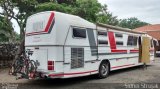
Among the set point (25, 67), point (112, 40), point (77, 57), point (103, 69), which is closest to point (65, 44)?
point (77, 57)

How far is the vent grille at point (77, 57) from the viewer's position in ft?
30.4

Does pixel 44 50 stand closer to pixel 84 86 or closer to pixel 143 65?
pixel 84 86

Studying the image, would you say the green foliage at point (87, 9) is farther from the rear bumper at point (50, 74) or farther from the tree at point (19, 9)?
the rear bumper at point (50, 74)

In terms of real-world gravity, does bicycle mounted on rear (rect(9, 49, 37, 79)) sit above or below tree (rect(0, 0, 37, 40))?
below

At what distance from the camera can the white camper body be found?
8.80 meters

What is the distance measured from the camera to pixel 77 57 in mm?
9508

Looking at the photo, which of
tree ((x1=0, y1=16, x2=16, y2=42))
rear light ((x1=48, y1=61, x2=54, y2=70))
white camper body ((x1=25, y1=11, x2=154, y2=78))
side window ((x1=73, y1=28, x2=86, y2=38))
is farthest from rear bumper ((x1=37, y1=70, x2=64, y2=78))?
tree ((x1=0, y1=16, x2=16, y2=42))

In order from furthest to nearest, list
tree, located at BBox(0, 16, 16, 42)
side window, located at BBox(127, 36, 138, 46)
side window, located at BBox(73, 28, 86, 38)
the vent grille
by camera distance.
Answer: tree, located at BBox(0, 16, 16, 42)
side window, located at BBox(127, 36, 138, 46)
side window, located at BBox(73, 28, 86, 38)
the vent grille

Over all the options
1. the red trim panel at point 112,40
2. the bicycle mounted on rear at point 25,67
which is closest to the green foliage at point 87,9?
the red trim panel at point 112,40

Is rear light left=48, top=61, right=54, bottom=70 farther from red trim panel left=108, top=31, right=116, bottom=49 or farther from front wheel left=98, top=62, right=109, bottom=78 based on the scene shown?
red trim panel left=108, top=31, right=116, bottom=49

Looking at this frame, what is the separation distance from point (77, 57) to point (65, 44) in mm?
895

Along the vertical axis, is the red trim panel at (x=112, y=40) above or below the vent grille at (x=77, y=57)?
above

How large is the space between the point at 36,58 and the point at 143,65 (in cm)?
940

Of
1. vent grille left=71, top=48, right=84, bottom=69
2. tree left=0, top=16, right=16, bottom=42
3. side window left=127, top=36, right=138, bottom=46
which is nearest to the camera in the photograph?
vent grille left=71, top=48, right=84, bottom=69
